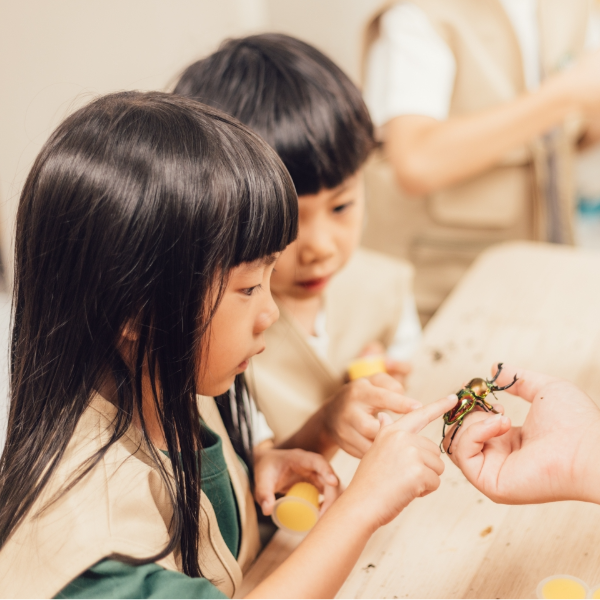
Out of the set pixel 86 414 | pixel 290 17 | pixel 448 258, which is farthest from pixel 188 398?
pixel 290 17

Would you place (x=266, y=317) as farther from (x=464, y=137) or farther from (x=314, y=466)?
(x=464, y=137)

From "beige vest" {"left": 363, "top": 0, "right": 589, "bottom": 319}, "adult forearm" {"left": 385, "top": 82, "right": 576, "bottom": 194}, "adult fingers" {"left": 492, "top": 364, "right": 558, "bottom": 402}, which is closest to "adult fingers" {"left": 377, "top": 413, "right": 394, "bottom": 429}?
"adult fingers" {"left": 492, "top": 364, "right": 558, "bottom": 402}

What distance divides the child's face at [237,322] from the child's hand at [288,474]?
181 mm

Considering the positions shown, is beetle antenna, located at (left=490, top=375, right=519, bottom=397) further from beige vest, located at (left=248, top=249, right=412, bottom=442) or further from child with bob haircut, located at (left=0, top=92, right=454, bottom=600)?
beige vest, located at (left=248, top=249, right=412, bottom=442)

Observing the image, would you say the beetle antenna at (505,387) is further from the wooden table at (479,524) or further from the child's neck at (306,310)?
the child's neck at (306,310)

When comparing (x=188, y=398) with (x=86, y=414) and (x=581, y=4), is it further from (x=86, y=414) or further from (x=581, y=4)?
(x=581, y=4)

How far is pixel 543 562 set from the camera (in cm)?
59

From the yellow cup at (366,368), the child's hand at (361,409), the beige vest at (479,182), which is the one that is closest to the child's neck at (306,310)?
the yellow cup at (366,368)

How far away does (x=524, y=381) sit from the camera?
69 centimetres

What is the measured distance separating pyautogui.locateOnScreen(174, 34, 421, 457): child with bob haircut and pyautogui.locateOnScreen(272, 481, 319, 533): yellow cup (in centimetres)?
8

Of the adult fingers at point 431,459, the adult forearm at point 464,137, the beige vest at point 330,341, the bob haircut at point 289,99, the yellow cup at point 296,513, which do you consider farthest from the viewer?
the adult forearm at point 464,137

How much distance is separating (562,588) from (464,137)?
90 centimetres

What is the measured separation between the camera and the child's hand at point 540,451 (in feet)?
1.88

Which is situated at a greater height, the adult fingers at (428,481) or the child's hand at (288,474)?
the adult fingers at (428,481)
